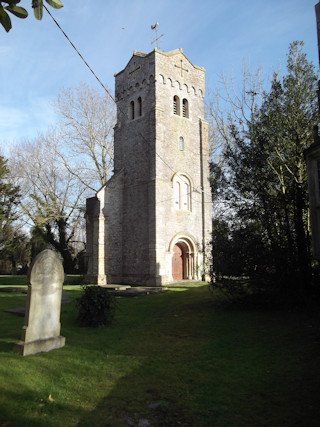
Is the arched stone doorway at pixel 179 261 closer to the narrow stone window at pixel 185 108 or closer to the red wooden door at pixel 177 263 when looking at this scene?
the red wooden door at pixel 177 263

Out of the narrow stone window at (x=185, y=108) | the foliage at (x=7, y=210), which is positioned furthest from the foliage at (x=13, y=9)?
the foliage at (x=7, y=210)

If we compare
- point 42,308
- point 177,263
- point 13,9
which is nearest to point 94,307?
point 42,308

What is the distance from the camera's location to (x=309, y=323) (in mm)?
8180

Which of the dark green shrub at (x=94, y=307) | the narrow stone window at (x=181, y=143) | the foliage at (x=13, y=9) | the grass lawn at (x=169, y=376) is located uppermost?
the narrow stone window at (x=181, y=143)

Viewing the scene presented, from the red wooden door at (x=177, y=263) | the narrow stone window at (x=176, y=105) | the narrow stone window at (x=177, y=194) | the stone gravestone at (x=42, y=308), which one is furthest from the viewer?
the narrow stone window at (x=176, y=105)

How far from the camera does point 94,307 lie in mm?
8641

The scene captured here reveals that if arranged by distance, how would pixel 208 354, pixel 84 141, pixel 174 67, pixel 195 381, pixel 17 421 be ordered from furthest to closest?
pixel 84 141
pixel 174 67
pixel 208 354
pixel 195 381
pixel 17 421

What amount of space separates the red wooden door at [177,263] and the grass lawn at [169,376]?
14005 millimetres

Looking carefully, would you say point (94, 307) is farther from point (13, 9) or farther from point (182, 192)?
point (182, 192)

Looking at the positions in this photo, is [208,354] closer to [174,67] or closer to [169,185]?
[169,185]

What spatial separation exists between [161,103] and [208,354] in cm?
1962

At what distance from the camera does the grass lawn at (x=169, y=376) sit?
387 cm

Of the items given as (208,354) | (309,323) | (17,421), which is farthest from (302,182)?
(17,421)

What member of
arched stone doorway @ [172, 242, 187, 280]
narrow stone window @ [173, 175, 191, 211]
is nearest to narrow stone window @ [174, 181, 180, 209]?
narrow stone window @ [173, 175, 191, 211]
